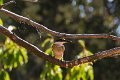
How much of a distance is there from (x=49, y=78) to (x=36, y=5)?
13.7ft

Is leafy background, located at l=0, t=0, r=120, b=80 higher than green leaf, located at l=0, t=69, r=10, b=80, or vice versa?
leafy background, located at l=0, t=0, r=120, b=80

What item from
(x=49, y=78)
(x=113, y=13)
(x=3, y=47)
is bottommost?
(x=49, y=78)

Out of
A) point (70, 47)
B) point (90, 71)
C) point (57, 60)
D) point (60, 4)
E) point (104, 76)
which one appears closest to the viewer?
point (57, 60)

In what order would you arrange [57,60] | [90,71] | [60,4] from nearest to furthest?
1. [57,60]
2. [90,71]
3. [60,4]

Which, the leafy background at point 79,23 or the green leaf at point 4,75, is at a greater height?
the leafy background at point 79,23

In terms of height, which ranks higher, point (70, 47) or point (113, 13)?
point (113, 13)

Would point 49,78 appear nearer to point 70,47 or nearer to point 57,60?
point 57,60

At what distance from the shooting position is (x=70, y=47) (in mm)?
6227

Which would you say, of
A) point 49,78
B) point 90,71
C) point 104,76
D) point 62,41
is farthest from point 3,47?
point 104,76

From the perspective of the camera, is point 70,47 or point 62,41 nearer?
point 62,41

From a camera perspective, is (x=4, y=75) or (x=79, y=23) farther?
(x=79, y=23)

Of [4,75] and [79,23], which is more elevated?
[79,23]

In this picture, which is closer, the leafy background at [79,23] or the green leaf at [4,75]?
the green leaf at [4,75]

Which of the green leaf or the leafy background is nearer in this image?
the green leaf
